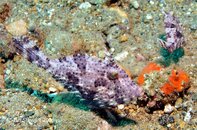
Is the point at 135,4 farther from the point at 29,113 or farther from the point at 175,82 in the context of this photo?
the point at 29,113

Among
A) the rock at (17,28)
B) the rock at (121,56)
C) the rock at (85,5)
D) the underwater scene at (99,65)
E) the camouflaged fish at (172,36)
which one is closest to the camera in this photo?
the underwater scene at (99,65)

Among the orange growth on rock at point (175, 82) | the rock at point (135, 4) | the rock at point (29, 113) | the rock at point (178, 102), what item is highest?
the rock at point (135, 4)

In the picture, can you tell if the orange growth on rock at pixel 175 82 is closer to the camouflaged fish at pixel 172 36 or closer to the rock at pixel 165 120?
the rock at pixel 165 120

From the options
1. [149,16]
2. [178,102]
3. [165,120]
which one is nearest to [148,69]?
[178,102]

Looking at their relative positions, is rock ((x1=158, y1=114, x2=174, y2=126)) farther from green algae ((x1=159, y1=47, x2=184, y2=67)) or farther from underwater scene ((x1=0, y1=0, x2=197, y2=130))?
green algae ((x1=159, y1=47, x2=184, y2=67))

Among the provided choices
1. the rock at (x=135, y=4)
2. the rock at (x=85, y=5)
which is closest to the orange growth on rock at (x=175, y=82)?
the rock at (x=135, y=4)

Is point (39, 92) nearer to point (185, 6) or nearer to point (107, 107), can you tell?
point (107, 107)

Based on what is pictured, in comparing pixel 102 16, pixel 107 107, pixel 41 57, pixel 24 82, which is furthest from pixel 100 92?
pixel 102 16
